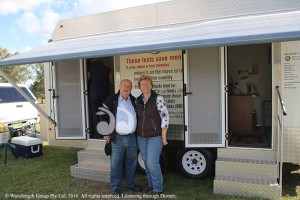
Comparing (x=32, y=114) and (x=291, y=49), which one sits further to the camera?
(x=32, y=114)

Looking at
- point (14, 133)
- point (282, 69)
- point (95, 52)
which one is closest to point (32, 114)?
point (14, 133)

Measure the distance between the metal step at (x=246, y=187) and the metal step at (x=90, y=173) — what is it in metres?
1.91

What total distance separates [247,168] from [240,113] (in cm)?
278

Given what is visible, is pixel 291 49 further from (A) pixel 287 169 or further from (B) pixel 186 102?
(A) pixel 287 169

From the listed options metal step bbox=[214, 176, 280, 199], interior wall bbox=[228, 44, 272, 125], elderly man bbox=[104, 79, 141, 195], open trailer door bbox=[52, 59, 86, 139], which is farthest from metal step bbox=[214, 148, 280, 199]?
interior wall bbox=[228, 44, 272, 125]

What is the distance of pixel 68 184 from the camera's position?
16.5ft

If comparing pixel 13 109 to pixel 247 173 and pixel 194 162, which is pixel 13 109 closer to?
pixel 194 162

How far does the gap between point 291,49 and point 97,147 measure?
3764 mm

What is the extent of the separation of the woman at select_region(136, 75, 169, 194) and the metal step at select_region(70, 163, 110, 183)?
3.76ft

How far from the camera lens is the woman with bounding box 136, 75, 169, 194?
416cm

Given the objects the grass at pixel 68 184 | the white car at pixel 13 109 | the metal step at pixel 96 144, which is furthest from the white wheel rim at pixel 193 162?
the white car at pixel 13 109

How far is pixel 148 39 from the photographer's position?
4.32 m

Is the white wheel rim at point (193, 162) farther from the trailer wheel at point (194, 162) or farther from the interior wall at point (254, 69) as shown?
the interior wall at point (254, 69)

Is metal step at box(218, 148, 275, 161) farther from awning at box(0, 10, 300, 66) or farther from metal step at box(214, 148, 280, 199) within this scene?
awning at box(0, 10, 300, 66)
